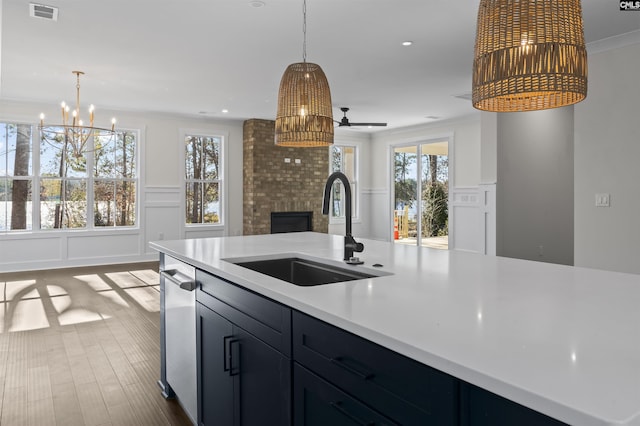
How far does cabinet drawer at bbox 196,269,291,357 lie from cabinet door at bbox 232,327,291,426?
4 centimetres

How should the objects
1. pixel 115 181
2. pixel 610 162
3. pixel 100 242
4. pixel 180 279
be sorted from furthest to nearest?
pixel 115 181
pixel 100 242
pixel 610 162
pixel 180 279

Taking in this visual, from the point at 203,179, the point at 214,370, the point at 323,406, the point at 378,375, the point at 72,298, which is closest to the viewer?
the point at 378,375

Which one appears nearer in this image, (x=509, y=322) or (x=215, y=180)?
(x=509, y=322)

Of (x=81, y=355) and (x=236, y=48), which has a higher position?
(x=236, y=48)

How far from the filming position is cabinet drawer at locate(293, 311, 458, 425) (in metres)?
0.85

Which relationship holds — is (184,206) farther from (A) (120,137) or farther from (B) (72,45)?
(B) (72,45)

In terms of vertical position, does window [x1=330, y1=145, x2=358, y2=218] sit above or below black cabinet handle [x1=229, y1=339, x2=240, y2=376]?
above

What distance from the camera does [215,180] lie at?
8.47 meters

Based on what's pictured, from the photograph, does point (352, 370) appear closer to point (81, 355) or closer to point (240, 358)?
point (240, 358)

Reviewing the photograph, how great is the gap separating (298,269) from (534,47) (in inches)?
56.5

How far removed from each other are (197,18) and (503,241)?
170 inches

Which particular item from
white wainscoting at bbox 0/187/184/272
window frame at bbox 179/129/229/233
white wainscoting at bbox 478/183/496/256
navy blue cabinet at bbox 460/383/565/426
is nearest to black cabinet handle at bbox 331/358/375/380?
navy blue cabinet at bbox 460/383/565/426

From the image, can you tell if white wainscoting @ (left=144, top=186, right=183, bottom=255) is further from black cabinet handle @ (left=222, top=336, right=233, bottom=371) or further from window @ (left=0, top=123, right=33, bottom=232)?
black cabinet handle @ (left=222, top=336, right=233, bottom=371)

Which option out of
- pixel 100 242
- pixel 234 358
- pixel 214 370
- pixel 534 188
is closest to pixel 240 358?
pixel 234 358
